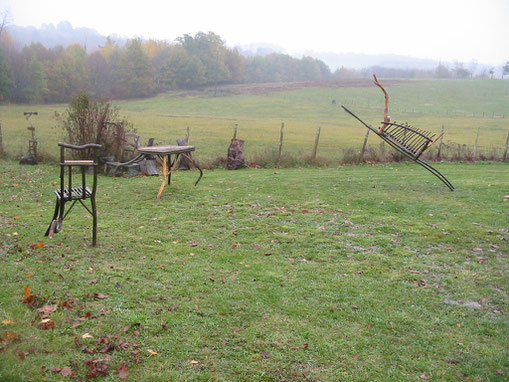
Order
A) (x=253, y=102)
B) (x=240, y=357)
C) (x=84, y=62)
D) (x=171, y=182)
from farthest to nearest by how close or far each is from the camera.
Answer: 1. (x=84, y=62)
2. (x=253, y=102)
3. (x=171, y=182)
4. (x=240, y=357)

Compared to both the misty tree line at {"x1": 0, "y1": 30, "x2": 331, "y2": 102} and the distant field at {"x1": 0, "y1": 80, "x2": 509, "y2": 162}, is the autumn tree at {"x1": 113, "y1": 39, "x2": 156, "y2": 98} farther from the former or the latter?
the distant field at {"x1": 0, "y1": 80, "x2": 509, "y2": 162}

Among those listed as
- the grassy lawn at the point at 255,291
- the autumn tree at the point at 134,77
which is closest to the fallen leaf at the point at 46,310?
the grassy lawn at the point at 255,291

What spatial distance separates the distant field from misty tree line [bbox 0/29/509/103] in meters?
5.38

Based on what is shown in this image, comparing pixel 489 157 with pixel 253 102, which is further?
pixel 253 102

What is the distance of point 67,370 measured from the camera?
3.54m

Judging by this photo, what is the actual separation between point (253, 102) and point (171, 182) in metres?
59.1

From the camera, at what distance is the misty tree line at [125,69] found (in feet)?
213

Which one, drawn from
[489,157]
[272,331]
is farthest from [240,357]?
[489,157]

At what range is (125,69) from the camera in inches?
3204

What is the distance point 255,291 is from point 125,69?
83.1 m

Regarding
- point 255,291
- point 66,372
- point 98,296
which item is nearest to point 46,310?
point 98,296

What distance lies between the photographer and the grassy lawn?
389 centimetres

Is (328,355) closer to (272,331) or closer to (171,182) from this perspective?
(272,331)

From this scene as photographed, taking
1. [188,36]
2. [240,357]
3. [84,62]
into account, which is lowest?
[240,357]
